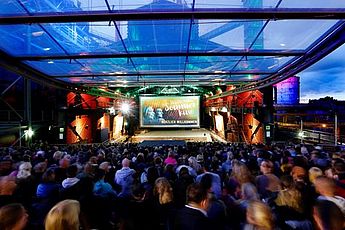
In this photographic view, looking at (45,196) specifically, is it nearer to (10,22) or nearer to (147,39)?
(10,22)

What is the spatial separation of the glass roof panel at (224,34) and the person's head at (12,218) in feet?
17.1

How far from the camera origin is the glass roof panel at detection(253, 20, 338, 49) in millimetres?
5984

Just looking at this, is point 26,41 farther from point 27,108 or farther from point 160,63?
point 27,108

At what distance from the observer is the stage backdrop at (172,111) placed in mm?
21938

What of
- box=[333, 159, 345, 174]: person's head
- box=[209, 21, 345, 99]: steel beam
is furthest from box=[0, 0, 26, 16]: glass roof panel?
box=[209, 21, 345, 99]: steel beam

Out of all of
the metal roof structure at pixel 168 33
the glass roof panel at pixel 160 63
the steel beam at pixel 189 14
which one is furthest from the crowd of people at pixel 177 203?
the glass roof panel at pixel 160 63

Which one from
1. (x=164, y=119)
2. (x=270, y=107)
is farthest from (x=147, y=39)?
(x=164, y=119)

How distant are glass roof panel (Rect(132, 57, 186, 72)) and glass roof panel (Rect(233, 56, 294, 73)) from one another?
2.47 m

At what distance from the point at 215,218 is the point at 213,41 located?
5642 mm

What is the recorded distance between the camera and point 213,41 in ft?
23.9

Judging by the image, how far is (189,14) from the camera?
499 centimetres

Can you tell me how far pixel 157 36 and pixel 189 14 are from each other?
2.14 m

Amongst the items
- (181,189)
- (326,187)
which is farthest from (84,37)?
(326,187)

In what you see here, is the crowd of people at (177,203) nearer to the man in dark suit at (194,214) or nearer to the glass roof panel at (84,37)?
the man in dark suit at (194,214)
